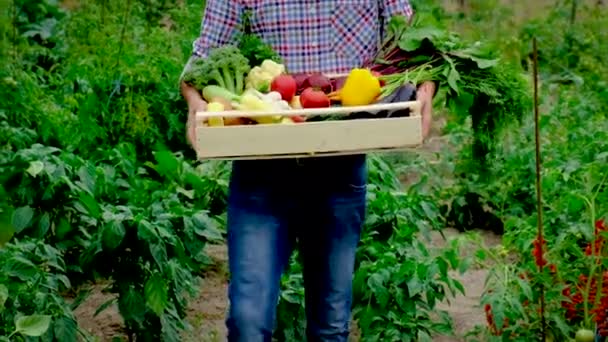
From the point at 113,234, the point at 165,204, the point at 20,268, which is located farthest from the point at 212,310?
the point at 20,268

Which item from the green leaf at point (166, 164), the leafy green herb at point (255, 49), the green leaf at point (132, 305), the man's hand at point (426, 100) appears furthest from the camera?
the green leaf at point (166, 164)

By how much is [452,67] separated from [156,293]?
1320 millimetres

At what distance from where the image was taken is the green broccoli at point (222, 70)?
3.44 metres

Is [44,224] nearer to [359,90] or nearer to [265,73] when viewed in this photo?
[265,73]

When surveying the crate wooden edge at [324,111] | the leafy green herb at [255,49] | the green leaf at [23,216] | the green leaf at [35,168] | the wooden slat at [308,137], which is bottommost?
the green leaf at [23,216]

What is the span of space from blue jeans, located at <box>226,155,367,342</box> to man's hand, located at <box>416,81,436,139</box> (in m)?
0.28

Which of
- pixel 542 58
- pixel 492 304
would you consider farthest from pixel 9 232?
pixel 542 58

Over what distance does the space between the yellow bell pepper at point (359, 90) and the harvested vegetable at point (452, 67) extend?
11 centimetres

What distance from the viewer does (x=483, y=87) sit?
3.64 m

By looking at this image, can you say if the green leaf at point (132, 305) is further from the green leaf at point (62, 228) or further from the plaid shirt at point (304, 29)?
the plaid shirt at point (304, 29)

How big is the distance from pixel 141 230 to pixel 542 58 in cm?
649

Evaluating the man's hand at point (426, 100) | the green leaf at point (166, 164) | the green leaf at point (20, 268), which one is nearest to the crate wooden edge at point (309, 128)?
the man's hand at point (426, 100)

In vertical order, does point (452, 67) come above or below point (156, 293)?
above

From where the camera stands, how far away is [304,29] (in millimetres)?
3588
